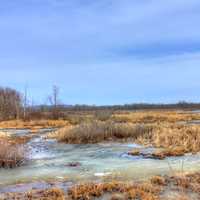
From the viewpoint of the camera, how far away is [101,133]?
2486 cm

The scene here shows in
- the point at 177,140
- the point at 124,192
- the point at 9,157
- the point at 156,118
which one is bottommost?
the point at 124,192

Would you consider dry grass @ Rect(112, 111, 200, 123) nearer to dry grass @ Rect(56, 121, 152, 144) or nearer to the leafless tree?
dry grass @ Rect(56, 121, 152, 144)

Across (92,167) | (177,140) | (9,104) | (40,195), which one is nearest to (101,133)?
(177,140)

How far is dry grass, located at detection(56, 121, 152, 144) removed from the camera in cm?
2444

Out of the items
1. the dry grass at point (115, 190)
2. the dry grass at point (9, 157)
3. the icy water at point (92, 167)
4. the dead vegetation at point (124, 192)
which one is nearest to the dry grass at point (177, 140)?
the icy water at point (92, 167)

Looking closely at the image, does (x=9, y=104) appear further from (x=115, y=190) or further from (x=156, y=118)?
(x=115, y=190)

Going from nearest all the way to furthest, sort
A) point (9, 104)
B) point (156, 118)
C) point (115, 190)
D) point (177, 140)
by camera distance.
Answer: point (115, 190), point (177, 140), point (156, 118), point (9, 104)

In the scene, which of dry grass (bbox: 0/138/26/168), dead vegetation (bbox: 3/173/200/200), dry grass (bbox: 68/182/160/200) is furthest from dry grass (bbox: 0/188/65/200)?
dry grass (bbox: 0/138/26/168)

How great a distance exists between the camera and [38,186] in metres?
10.5

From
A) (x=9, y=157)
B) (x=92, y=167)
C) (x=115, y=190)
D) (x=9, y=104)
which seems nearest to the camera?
(x=115, y=190)

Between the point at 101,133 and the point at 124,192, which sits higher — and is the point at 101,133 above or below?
above

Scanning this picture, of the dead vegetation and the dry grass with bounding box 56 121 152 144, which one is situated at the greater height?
the dry grass with bounding box 56 121 152 144

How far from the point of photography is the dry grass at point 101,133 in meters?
24.4

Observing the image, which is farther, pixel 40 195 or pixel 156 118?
pixel 156 118
